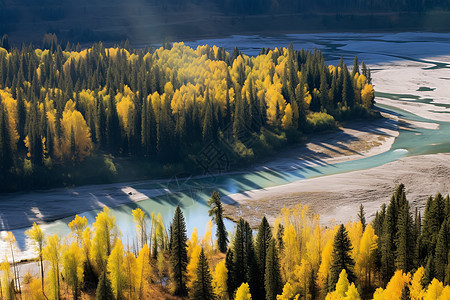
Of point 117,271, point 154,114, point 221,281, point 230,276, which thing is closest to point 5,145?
point 154,114

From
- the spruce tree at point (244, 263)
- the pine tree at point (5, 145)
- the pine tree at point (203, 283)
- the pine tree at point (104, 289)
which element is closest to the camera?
the pine tree at point (104, 289)

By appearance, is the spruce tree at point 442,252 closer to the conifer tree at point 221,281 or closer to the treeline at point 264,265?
the treeline at point 264,265

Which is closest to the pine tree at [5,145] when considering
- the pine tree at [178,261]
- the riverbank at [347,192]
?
the riverbank at [347,192]

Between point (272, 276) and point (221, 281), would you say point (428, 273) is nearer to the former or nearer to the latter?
point (272, 276)

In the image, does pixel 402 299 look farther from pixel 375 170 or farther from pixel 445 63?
pixel 445 63

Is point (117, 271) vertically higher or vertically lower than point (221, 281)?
higher

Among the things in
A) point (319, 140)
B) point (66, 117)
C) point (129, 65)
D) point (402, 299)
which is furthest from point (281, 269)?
point (129, 65)
